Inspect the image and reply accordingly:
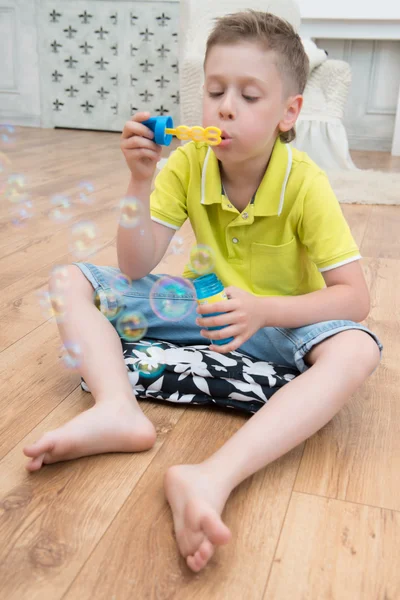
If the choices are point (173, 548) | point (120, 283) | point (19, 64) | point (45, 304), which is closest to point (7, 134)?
point (19, 64)

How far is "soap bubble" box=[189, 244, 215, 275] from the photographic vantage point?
0.96 m

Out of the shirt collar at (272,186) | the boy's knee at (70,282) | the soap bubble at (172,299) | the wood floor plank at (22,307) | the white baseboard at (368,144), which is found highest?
the shirt collar at (272,186)

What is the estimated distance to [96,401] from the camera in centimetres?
82

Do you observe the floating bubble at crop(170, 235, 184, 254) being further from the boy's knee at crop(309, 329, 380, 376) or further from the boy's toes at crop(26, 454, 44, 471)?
the boy's toes at crop(26, 454, 44, 471)

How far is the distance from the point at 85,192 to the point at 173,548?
183 cm

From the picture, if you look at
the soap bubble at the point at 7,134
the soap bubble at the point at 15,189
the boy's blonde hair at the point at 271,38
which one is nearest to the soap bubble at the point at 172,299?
the boy's blonde hair at the point at 271,38

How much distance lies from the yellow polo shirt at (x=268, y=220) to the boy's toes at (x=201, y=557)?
0.43 meters

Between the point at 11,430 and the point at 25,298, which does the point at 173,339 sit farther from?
the point at 25,298

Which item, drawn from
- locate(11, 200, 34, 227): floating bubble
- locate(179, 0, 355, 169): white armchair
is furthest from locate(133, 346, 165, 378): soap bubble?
locate(179, 0, 355, 169): white armchair

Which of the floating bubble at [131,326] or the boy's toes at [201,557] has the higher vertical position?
the floating bubble at [131,326]

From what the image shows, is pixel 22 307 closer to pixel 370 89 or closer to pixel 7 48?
pixel 370 89

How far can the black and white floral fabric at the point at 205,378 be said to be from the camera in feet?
2.87

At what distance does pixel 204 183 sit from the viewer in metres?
0.95

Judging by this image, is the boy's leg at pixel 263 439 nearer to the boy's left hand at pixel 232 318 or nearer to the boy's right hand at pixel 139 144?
the boy's left hand at pixel 232 318
